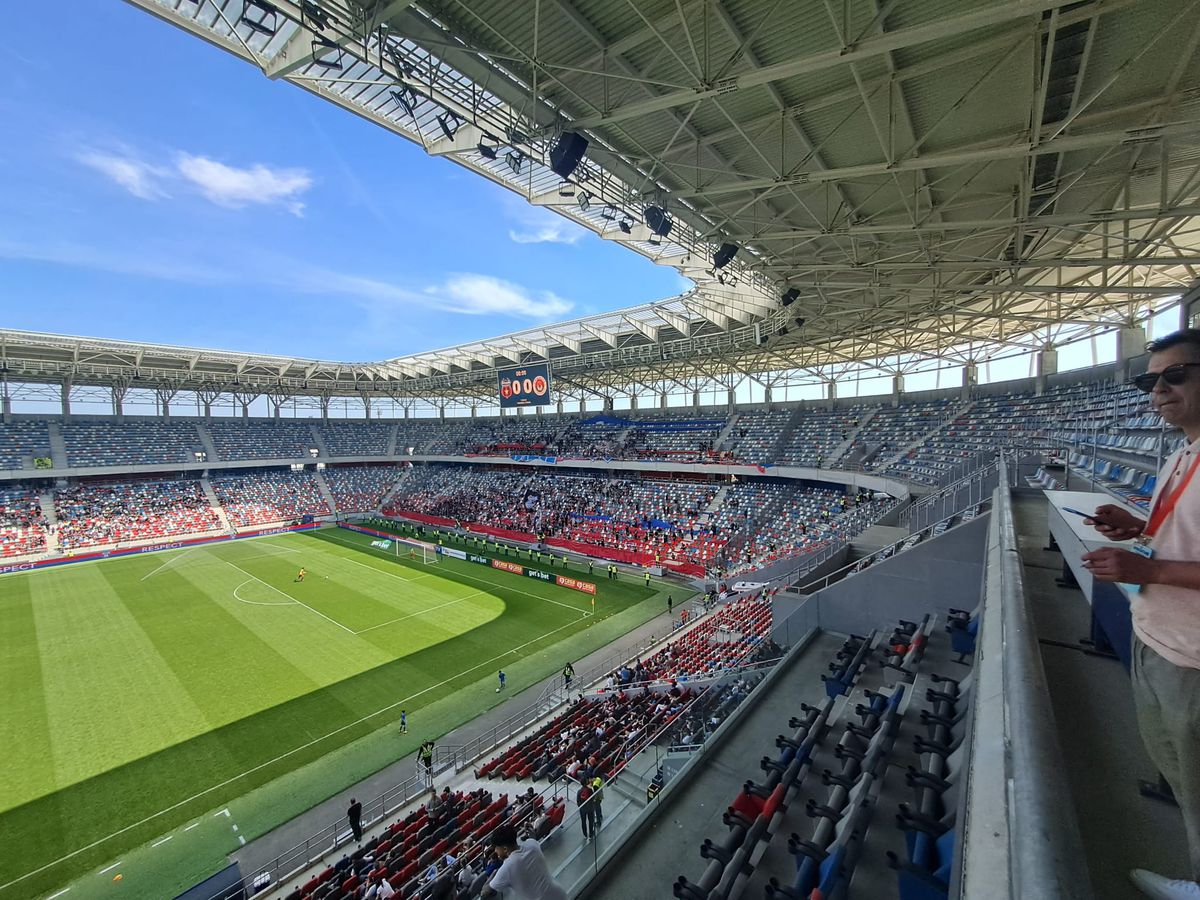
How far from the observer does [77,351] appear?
35219 millimetres

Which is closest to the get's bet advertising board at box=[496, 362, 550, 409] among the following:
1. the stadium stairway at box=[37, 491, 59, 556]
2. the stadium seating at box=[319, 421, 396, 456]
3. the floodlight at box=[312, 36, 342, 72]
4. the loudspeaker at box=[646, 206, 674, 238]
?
the loudspeaker at box=[646, 206, 674, 238]

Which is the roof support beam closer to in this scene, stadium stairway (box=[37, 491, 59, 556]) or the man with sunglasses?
the man with sunglasses

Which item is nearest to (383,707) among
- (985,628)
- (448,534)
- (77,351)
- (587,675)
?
(587,675)

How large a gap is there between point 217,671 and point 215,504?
35.1 meters

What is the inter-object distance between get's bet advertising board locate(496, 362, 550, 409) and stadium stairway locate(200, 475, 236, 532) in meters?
29.6

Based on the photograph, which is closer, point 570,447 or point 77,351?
point 77,351

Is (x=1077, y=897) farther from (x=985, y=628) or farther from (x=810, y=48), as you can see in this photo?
(x=810, y=48)

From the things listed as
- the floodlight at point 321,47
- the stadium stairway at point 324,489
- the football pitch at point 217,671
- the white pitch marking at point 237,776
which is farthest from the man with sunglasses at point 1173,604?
the stadium stairway at point 324,489

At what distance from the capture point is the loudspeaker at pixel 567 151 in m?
9.91

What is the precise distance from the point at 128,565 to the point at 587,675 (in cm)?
3490

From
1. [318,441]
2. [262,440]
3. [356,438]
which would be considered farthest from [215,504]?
[356,438]

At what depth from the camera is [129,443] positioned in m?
46.6

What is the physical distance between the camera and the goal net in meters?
34.4

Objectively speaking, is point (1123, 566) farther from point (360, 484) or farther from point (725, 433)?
point (360, 484)
